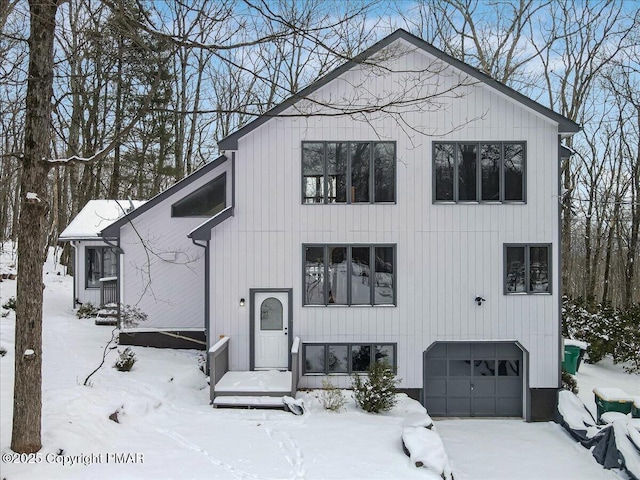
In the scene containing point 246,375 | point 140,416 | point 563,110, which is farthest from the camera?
point 563,110

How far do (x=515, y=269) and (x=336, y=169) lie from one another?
488cm

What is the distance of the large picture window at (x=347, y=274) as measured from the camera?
11336mm

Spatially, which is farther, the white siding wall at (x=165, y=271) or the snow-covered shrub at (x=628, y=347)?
the snow-covered shrub at (x=628, y=347)

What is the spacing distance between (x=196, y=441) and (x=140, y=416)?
155cm

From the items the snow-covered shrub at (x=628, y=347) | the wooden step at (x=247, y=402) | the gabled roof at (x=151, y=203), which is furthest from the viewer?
the snow-covered shrub at (x=628, y=347)

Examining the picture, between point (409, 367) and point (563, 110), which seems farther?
point (563, 110)

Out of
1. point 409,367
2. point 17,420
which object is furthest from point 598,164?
point 17,420

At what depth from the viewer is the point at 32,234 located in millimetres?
5852

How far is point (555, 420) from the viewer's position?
37.1 ft

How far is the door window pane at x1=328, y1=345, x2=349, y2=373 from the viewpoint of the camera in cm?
1129

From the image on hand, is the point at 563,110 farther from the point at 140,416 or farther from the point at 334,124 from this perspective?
the point at 140,416

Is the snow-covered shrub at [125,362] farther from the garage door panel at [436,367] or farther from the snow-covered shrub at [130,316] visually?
the garage door panel at [436,367]

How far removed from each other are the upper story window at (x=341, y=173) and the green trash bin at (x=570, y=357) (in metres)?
7.31

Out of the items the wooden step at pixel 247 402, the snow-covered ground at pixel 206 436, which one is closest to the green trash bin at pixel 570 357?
the snow-covered ground at pixel 206 436
